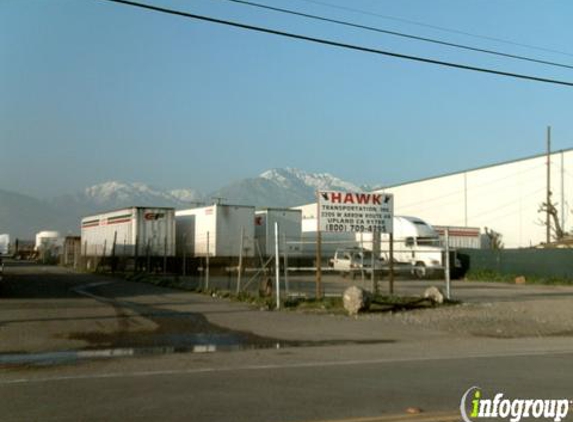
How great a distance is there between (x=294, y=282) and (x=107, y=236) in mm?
18622

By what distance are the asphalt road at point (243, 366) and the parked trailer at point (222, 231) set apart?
69.0ft

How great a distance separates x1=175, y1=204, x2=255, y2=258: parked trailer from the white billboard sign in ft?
59.1

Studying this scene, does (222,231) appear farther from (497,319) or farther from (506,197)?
(506,197)

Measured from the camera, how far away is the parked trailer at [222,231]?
4203 centimetres

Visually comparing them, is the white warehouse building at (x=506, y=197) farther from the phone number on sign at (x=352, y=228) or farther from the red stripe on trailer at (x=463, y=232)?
the phone number on sign at (x=352, y=228)

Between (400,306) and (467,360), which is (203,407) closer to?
(467,360)

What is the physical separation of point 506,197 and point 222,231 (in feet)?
82.8

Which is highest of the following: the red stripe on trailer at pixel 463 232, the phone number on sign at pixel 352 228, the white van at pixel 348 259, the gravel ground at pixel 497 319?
the red stripe on trailer at pixel 463 232

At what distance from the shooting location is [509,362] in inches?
481

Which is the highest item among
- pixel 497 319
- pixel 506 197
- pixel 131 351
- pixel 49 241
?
pixel 506 197

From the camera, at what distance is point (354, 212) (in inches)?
901

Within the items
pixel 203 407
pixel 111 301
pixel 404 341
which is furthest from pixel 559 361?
pixel 111 301

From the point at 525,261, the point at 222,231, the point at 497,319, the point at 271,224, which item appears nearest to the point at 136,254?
the point at 222,231

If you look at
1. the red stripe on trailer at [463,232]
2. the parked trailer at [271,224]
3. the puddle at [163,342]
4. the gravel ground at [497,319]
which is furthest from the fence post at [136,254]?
the gravel ground at [497,319]
